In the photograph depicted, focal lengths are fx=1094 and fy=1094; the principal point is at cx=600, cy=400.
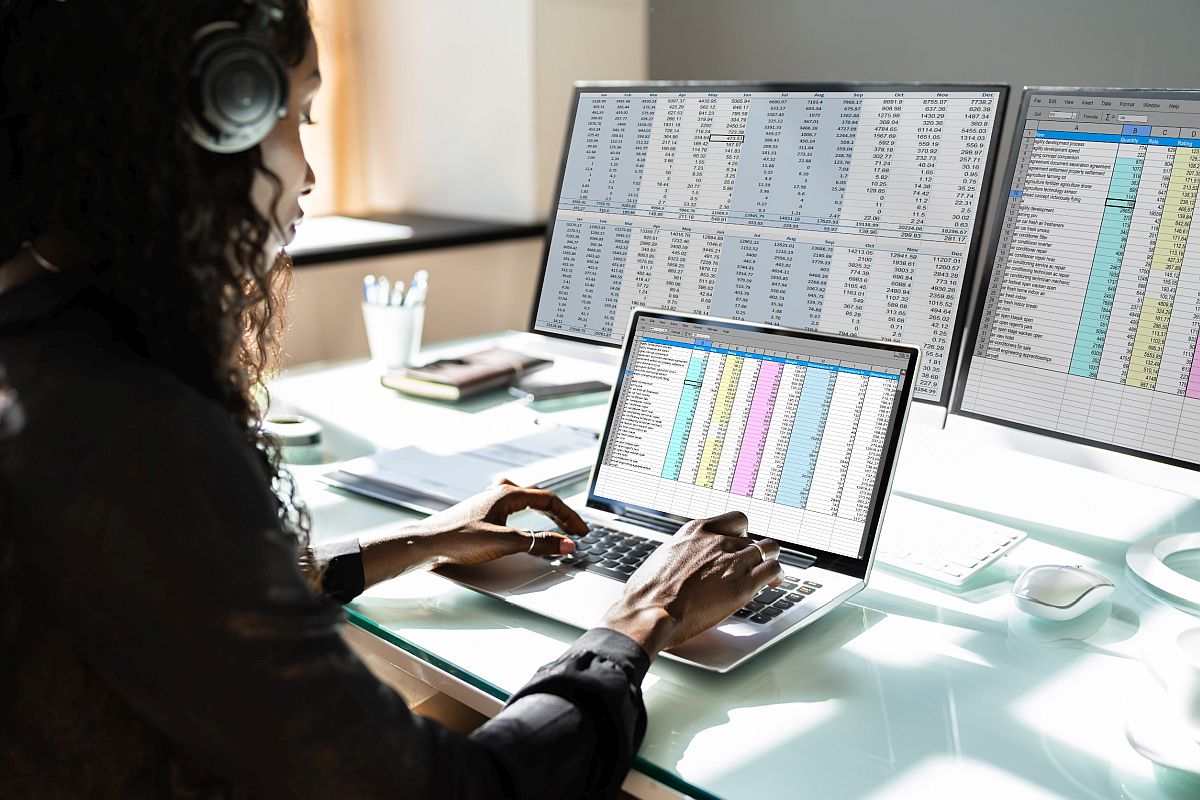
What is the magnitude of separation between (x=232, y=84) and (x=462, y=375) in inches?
39.9

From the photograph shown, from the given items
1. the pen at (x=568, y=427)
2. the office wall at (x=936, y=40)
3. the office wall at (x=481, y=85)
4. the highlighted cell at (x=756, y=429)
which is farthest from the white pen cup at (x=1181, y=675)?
the office wall at (x=481, y=85)

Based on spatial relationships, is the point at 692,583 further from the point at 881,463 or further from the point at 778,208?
the point at 778,208

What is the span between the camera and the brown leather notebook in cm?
159

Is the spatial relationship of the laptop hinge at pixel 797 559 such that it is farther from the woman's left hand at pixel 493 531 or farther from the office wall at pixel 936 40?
the office wall at pixel 936 40

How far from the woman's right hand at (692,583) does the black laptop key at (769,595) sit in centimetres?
2

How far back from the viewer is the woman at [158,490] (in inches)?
22.2

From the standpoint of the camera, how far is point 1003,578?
1.01m

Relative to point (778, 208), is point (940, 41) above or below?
above

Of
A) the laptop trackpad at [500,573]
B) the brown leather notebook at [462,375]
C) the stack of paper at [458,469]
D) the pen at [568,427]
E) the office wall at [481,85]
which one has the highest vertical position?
the office wall at [481,85]

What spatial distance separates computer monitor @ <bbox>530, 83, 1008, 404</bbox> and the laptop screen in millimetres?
161

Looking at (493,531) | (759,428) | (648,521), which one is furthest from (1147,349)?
(493,531)

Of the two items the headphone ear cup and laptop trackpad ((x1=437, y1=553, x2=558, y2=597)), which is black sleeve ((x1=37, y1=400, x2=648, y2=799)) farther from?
laptop trackpad ((x1=437, y1=553, x2=558, y2=597))

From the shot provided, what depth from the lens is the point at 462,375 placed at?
161 cm

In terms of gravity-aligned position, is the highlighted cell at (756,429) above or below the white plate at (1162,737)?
above
